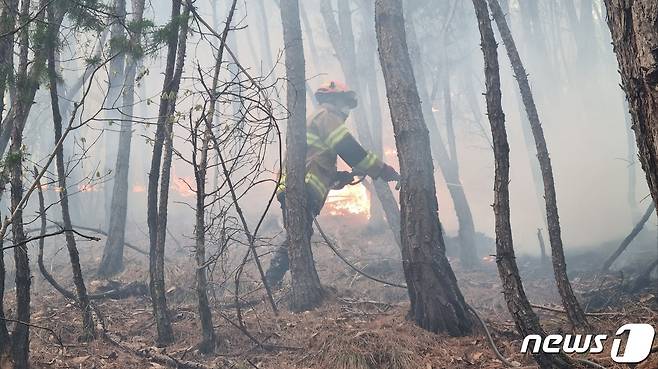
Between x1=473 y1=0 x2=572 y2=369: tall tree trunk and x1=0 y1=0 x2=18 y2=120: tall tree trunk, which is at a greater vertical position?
x1=0 y1=0 x2=18 y2=120: tall tree trunk

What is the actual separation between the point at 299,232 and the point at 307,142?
5.09ft

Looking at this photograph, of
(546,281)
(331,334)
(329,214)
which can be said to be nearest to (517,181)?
(329,214)

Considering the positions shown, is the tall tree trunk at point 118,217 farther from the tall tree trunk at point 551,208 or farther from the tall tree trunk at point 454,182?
the tall tree trunk at point 454,182

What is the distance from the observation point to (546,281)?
8.77 meters

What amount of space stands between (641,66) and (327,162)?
501 centimetres

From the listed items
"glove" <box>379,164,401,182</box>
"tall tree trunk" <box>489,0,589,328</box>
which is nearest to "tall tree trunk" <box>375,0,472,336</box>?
"tall tree trunk" <box>489,0,589,328</box>

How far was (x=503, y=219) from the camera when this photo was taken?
3518 millimetres

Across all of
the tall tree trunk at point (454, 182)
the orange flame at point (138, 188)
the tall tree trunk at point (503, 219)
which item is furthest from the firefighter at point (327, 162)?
the orange flame at point (138, 188)

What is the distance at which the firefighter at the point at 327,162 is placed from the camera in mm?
6574

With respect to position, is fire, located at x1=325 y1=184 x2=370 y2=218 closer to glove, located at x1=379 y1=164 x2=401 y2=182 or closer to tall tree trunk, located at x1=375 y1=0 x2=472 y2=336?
glove, located at x1=379 y1=164 x2=401 y2=182

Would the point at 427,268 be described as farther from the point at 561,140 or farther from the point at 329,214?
the point at 561,140

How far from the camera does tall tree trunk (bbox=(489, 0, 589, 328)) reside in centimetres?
439

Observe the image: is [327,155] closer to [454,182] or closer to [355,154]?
[355,154]

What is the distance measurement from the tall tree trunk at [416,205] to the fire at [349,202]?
8691 millimetres
